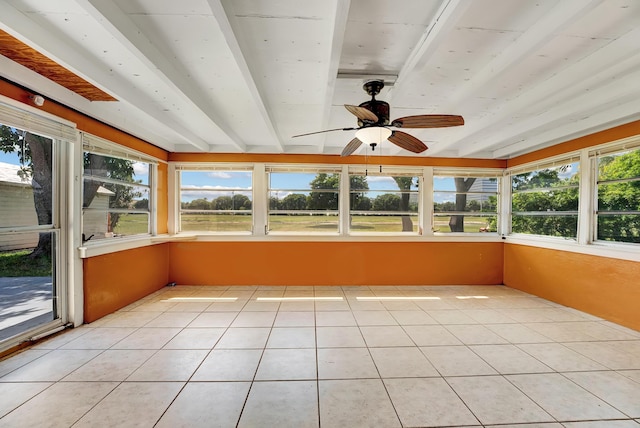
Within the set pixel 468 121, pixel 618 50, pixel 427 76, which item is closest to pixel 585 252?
Answer: pixel 468 121

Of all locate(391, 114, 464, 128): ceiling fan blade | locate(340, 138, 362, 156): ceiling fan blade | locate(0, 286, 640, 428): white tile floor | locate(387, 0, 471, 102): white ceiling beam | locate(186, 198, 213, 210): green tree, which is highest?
locate(387, 0, 471, 102): white ceiling beam

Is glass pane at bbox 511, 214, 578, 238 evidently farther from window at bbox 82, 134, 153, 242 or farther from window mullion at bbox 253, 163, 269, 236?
window at bbox 82, 134, 153, 242

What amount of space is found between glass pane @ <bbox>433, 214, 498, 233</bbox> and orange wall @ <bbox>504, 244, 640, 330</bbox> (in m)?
0.54

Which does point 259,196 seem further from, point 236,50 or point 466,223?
point 466,223

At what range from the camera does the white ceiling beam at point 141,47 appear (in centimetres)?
148

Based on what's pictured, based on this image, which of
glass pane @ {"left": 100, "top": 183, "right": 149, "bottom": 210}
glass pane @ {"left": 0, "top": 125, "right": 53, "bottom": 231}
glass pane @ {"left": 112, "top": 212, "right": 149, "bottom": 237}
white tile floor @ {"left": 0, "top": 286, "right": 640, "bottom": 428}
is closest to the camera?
white tile floor @ {"left": 0, "top": 286, "right": 640, "bottom": 428}

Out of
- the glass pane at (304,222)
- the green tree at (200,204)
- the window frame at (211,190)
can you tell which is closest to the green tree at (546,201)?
the glass pane at (304,222)

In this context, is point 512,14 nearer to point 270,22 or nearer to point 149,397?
point 270,22

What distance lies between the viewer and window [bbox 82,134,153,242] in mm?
3246

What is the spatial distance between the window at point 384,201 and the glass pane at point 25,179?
4.03 m

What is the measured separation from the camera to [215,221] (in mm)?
4902

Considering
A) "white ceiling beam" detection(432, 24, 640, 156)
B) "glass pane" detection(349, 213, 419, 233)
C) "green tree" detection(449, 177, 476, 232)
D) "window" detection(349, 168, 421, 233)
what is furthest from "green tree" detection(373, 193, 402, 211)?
"white ceiling beam" detection(432, 24, 640, 156)

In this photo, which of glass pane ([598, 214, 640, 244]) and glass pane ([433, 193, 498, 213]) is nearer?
glass pane ([598, 214, 640, 244])

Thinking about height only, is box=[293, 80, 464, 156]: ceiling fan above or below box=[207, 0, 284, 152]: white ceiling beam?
below
